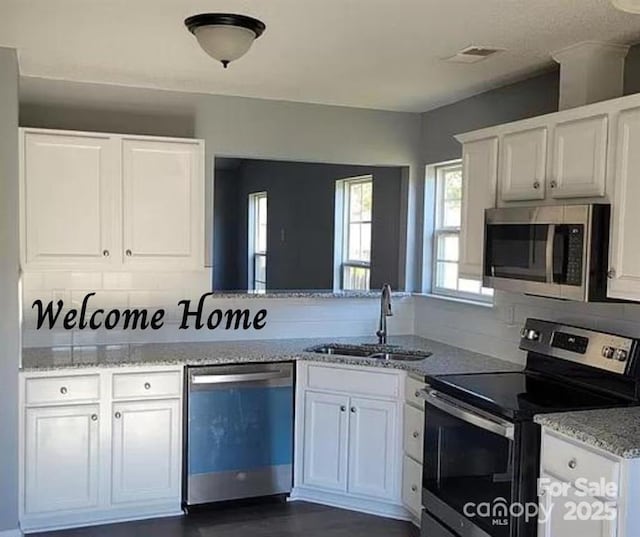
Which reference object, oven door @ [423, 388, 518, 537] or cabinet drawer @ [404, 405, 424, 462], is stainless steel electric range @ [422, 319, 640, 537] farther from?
cabinet drawer @ [404, 405, 424, 462]

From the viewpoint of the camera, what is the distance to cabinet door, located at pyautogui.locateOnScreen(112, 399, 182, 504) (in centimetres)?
360

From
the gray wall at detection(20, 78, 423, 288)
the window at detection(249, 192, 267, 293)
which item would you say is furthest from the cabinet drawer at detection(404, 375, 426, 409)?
the window at detection(249, 192, 267, 293)

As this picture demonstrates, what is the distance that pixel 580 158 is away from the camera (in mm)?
2867

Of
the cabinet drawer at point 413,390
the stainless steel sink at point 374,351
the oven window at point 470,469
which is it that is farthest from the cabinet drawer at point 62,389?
the oven window at point 470,469

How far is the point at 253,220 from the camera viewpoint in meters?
8.49

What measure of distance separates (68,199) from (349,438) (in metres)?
2.01

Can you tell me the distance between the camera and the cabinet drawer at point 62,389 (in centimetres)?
343

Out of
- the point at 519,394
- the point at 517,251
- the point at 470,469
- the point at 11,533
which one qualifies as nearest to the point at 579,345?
the point at 519,394

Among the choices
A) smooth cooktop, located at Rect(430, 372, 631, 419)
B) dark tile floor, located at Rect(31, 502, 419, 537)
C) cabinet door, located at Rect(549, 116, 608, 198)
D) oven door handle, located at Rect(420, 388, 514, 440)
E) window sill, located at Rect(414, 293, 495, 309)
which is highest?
cabinet door, located at Rect(549, 116, 608, 198)

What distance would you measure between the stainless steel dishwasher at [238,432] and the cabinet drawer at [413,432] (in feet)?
2.22

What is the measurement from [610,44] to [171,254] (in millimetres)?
2475

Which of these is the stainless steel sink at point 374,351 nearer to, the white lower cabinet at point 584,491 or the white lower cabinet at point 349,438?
the white lower cabinet at point 349,438

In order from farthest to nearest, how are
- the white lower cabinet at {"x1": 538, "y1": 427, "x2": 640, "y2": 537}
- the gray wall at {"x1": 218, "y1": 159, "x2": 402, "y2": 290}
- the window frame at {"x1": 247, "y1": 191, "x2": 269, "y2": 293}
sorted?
the window frame at {"x1": 247, "y1": 191, "x2": 269, "y2": 293}, the gray wall at {"x1": 218, "y1": 159, "x2": 402, "y2": 290}, the white lower cabinet at {"x1": 538, "y1": 427, "x2": 640, "y2": 537}

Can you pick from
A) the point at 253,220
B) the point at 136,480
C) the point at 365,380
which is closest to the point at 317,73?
the point at 365,380
